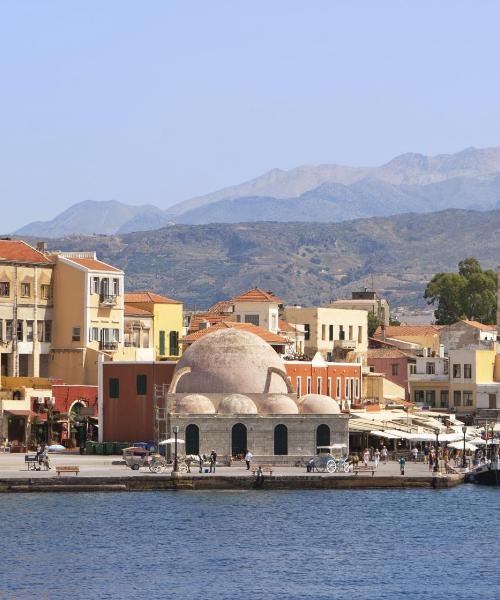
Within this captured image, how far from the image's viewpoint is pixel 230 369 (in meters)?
101

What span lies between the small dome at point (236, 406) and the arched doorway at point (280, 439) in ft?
5.01

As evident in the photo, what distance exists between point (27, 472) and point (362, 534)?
834 inches

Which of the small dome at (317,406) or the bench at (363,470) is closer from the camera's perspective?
the bench at (363,470)

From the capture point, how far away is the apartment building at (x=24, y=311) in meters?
118

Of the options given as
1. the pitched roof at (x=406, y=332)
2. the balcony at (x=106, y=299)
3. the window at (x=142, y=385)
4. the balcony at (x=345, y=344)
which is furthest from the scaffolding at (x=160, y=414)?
the pitched roof at (x=406, y=332)

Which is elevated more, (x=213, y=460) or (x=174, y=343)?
(x=174, y=343)

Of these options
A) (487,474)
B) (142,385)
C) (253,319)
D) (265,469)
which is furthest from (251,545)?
(253,319)

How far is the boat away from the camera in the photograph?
324 ft

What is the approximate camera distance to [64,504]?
85.6 meters

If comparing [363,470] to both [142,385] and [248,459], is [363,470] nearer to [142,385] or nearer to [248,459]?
[248,459]

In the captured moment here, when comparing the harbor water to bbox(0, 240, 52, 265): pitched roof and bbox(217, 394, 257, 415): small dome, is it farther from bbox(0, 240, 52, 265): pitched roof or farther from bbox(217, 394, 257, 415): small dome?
bbox(0, 240, 52, 265): pitched roof

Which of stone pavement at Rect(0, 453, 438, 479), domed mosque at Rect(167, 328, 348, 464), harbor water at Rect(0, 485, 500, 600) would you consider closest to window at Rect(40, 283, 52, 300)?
stone pavement at Rect(0, 453, 438, 479)

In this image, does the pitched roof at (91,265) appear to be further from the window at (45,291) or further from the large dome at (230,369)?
the large dome at (230,369)

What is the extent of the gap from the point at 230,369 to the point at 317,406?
4979 millimetres
